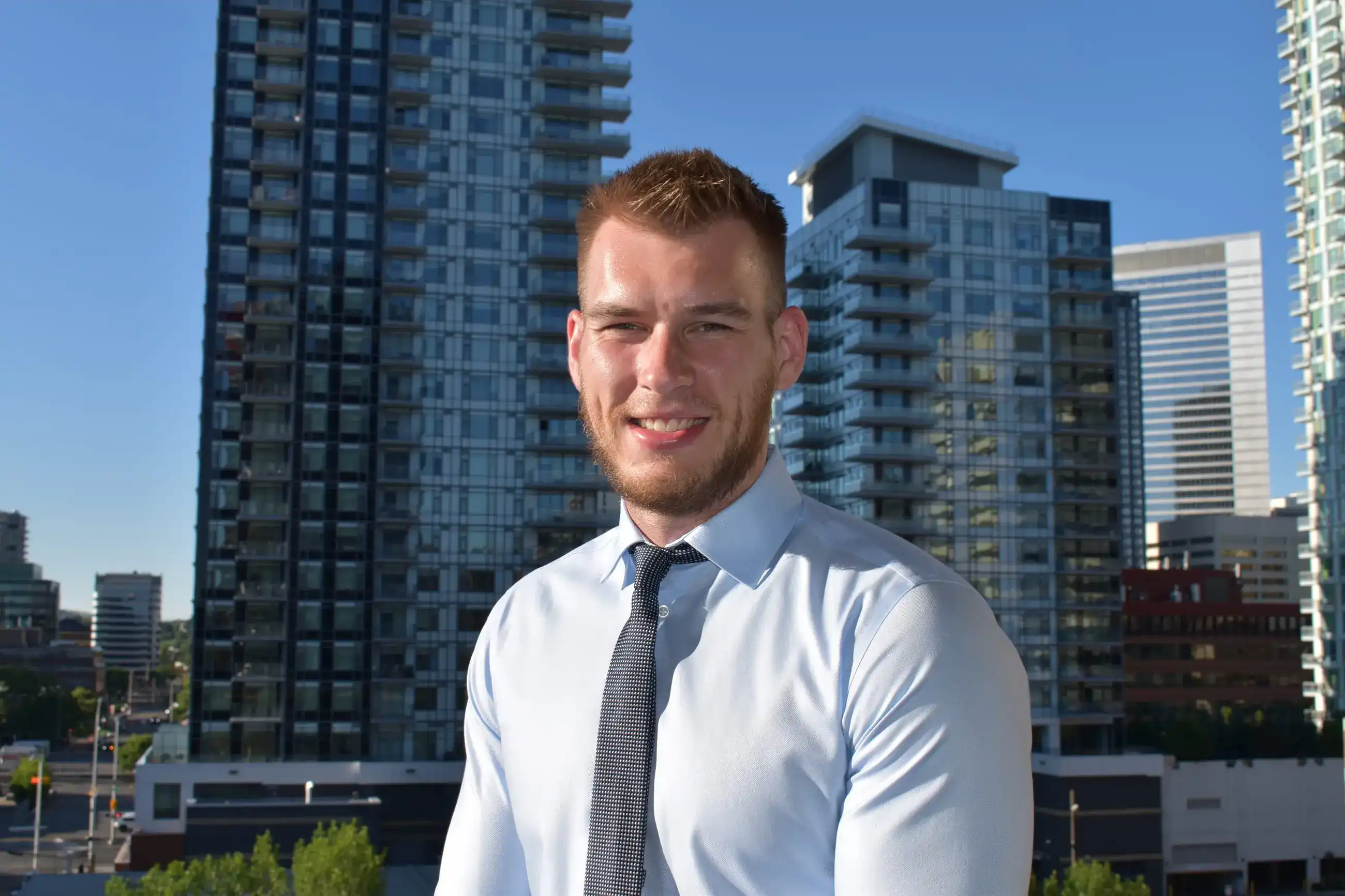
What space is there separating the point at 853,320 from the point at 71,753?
304 feet

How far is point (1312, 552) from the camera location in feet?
277

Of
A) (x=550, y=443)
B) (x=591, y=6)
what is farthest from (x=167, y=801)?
(x=591, y=6)

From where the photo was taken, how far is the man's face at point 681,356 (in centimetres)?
295

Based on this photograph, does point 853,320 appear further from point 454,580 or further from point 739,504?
point 739,504

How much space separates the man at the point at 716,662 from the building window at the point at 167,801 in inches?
2459

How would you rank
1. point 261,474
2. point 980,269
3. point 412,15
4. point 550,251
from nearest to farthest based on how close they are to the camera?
1. point 261,474
2. point 550,251
3. point 412,15
4. point 980,269

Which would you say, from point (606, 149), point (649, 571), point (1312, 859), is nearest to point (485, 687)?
point (649, 571)

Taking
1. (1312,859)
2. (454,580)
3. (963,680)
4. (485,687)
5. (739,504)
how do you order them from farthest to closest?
1. (1312,859)
2. (454,580)
3. (485,687)
4. (739,504)
5. (963,680)

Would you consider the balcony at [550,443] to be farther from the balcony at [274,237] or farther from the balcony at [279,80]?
the balcony at [279,80]

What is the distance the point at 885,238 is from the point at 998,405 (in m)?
11.0

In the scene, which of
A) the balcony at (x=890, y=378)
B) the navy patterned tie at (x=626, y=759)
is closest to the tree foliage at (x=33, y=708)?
the balcony at (x=890, y=378)

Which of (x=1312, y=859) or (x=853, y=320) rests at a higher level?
(x=853, y=320)

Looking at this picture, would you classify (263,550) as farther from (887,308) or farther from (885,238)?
(885,238)

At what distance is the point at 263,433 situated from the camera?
63406 mm
